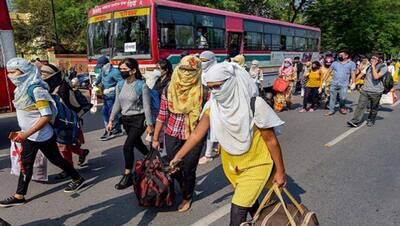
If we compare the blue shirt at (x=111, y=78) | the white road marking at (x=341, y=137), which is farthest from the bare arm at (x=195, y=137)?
the blue shirt at (x=111, y=78)

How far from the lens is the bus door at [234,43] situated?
12.7 m

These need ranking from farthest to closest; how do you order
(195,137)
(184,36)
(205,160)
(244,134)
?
(184,36) < (205,160) < (195,137) < (244,134)

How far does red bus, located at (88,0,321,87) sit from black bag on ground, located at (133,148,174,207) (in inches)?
247

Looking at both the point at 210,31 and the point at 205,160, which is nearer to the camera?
the point at 205,160

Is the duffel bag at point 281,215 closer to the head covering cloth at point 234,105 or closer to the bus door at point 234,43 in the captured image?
the head covering cloth at point 234,105

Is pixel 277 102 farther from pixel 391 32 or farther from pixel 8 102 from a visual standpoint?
pixel 391 32

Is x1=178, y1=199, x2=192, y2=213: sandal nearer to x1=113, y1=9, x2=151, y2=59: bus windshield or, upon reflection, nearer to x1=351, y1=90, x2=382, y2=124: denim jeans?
x1=351, y1=90, x2=382, y2=124: denim jeans

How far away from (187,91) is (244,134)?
4.29 ft

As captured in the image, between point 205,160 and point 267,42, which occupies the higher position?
point 267,42

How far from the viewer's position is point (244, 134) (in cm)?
241

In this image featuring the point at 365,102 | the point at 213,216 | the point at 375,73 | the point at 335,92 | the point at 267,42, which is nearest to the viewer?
the point at 213,216

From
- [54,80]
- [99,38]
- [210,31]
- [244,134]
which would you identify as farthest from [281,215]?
[210,31]

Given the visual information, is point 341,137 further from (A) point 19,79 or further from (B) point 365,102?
(A) point 19,79

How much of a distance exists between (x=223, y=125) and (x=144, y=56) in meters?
7.61
